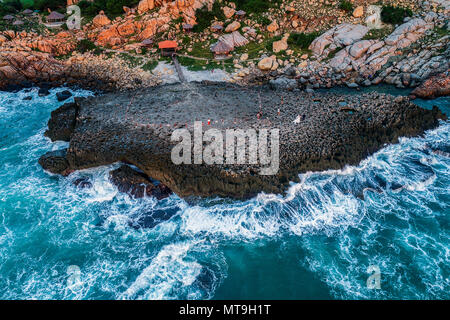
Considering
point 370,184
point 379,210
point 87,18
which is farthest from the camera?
point 87,18

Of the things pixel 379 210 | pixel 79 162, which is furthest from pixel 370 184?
pixel 79 162

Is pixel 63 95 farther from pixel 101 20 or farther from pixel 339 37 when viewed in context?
pixel 339 37

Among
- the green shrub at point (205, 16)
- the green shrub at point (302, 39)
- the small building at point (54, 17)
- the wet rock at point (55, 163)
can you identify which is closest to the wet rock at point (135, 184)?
the wet rock at point (55, 163)

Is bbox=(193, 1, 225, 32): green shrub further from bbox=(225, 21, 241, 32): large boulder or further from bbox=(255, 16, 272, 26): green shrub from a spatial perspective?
bbox=(255, 16, 272, 26): green shrub

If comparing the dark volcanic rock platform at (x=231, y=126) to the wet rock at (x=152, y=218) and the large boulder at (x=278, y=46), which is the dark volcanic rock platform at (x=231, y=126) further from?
the large boulder at (x=278, y=46)

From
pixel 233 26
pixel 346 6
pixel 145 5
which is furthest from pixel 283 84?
pixel 145 5
